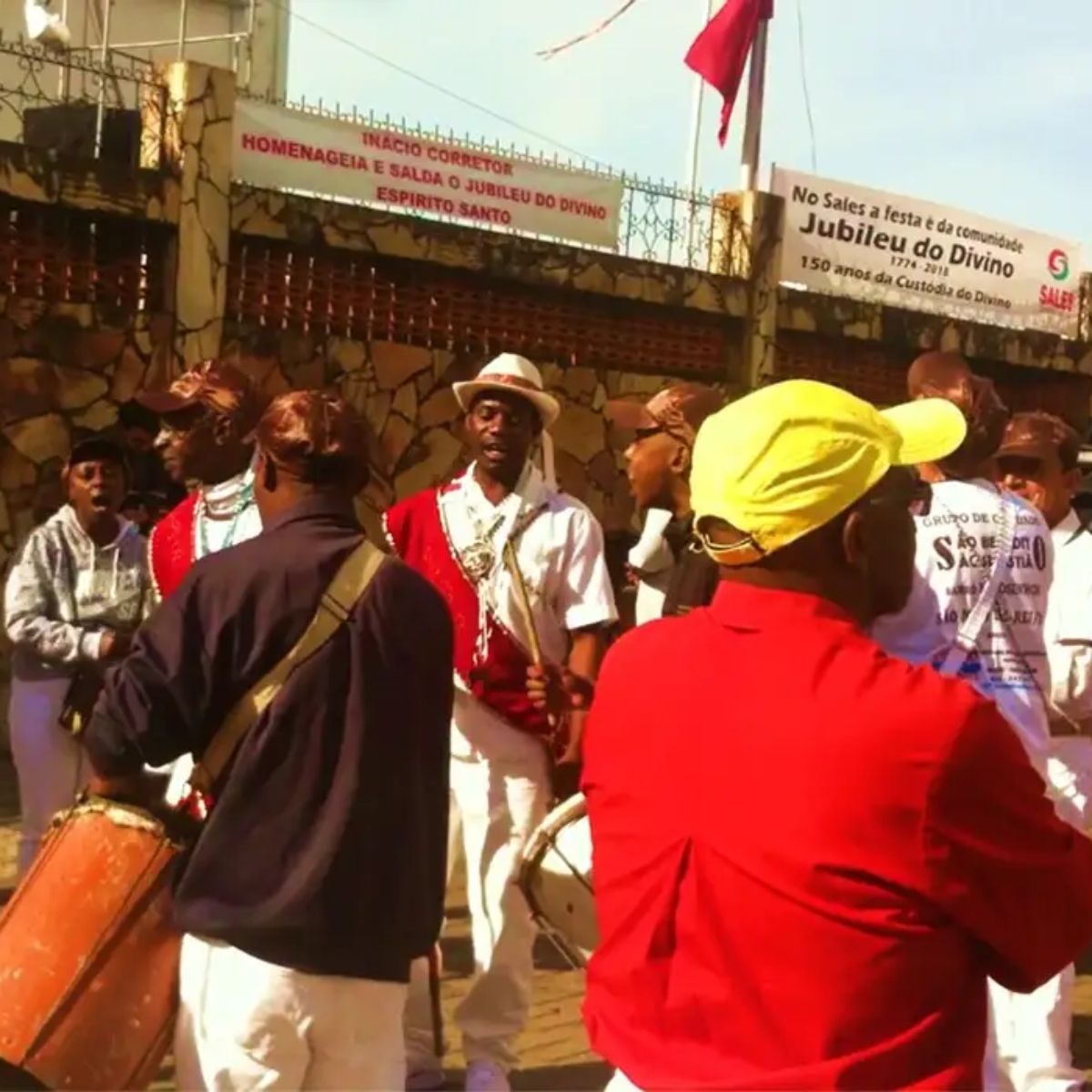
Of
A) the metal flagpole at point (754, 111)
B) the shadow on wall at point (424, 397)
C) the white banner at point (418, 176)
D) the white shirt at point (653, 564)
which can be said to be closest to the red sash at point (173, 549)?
the white shirt at point (653, 564)

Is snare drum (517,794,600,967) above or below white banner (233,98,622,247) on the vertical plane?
below

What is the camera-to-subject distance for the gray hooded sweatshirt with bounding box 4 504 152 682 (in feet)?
18.6

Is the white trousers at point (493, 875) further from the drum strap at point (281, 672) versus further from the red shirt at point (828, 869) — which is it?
the red shirt at point (828, 869)

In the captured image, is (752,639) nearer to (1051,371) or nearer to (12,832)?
(12,832)

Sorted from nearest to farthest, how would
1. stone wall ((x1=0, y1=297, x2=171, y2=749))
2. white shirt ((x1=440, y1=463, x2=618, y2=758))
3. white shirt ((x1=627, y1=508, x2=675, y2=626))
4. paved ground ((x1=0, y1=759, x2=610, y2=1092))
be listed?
white shirt ((x1=440, y1=463, x2=618, y2=758)), paved ground ((x1=0, y1=759, x2=610, y2=1092)), white shirt ((x1=627, y1=508, x2=675, y2=626)), stone wall ((x1=0, y1=297, x2=171, y2=749))

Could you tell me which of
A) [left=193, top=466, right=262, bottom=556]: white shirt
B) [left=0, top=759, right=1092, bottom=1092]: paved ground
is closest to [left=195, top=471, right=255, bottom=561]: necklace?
[left=193, top=466, right=262, bottom=556]: white shirt

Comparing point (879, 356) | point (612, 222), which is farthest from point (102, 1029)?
point (879, 356)

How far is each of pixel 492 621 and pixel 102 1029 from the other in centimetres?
192

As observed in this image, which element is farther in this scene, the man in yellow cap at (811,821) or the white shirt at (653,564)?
the white shirt at (653,564)

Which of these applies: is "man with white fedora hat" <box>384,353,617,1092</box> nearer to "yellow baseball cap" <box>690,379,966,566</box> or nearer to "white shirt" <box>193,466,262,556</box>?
"white shirt" <box>193,466,262,556</box>

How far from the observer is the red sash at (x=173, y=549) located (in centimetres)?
450

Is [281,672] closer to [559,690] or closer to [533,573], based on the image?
[559,690]

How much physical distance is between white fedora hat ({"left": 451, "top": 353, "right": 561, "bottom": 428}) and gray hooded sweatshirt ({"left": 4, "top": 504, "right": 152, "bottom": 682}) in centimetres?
144

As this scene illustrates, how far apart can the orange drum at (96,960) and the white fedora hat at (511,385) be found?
2.01m
